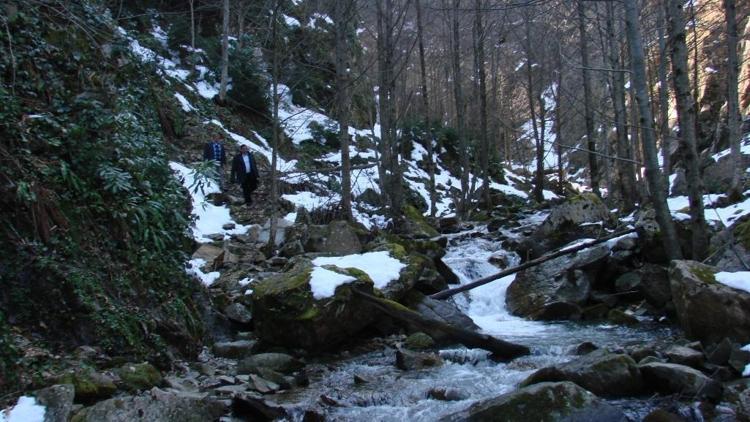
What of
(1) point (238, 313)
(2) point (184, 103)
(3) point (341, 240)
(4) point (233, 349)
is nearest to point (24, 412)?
(4) point (233, 349)

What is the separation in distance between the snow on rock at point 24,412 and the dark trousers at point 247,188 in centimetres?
992

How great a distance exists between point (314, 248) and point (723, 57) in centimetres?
2364

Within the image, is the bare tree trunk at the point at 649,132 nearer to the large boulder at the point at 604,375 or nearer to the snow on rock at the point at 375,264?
the large boulder at the point at 604,375

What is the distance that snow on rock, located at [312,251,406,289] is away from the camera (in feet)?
26.3

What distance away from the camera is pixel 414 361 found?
625 cm

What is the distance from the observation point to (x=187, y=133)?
53.4 feet

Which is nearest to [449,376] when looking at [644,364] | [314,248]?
[644,364]

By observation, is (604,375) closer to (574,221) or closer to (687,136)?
(687,136)

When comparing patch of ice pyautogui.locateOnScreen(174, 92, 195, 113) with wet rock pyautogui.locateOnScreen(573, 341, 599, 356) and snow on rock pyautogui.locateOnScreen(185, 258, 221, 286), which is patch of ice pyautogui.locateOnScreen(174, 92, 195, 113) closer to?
snow on rock pyautogui.locateOnScreen(185, 258, 221, 286)

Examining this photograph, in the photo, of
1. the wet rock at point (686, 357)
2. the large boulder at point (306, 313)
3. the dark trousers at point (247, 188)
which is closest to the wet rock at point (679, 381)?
the wet rock at point (686, 357)

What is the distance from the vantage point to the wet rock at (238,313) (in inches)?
310

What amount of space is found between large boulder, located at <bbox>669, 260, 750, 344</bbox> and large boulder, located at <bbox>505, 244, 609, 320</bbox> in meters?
2.34

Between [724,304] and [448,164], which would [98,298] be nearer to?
[724,304]

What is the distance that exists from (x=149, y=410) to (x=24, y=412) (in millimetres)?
775
